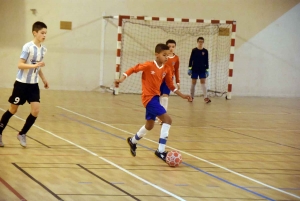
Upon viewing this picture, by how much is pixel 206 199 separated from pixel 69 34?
12.7 meters

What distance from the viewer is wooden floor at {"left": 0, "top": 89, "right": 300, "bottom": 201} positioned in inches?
210

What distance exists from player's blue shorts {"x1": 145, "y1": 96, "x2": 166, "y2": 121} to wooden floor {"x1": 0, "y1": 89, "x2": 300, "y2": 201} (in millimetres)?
587

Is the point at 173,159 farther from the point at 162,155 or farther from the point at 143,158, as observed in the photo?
the point at 143,158

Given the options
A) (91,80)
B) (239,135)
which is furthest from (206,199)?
(91,80)

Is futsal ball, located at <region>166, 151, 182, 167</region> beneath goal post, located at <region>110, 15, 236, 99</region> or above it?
beneath

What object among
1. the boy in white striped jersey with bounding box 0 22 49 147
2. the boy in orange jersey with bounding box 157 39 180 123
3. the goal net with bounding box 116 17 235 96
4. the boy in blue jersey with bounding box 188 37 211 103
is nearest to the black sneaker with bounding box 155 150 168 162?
the boy in white striped jersey with bounding box 0 22 49 147

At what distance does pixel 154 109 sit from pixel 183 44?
437 inches

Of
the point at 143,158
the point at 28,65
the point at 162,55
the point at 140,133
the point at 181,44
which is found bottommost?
the point at 143,158

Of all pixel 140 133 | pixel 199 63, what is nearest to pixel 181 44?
pixel 199 63

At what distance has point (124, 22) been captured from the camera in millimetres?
17250

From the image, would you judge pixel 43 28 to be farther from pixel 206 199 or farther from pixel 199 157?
pixel 206 199

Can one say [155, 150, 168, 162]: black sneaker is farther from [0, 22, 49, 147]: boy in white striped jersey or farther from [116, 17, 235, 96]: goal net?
[116, 17, 235, 96]: goal net

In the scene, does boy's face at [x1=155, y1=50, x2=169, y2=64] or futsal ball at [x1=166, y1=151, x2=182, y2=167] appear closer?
futsal ball at [x1=166, y1=151, x2=182, y2=167]

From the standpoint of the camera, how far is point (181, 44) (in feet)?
58.4
